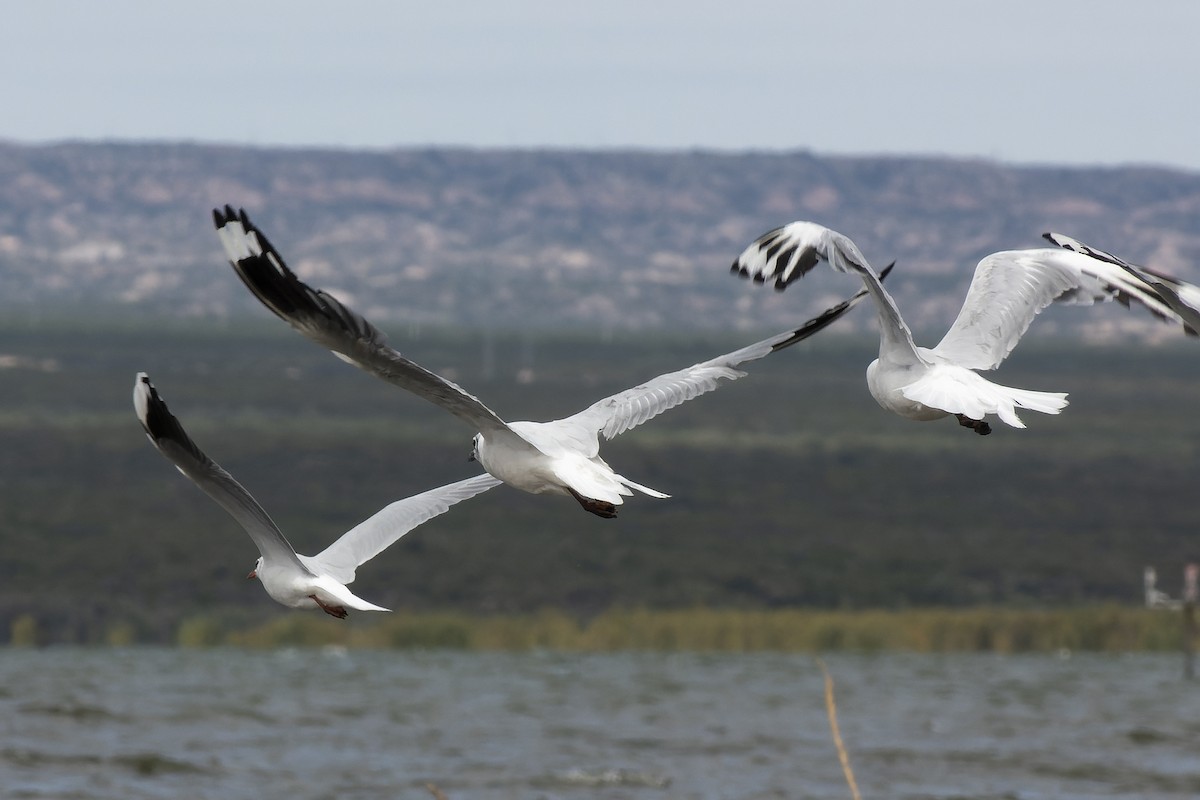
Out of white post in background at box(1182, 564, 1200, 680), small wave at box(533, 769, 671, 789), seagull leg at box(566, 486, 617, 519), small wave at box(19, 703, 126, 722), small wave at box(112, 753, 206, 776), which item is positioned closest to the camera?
seagull leg at box(566, 486, 617, 519)

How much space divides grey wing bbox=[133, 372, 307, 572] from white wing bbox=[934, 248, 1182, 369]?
2580 millimetres

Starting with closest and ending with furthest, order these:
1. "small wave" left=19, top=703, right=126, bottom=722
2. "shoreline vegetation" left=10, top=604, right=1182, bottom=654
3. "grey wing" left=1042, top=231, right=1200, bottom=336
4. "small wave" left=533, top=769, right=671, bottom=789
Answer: "grey wing" left=1042, top=231, right=1200, bottom=336
"small wave" left=533, top=769, right=671, bottom=789
"small wave" left=19, top=703, right=126, bottom=722
"shoreline vegetation" left=10, top=604, right=1182, bottom=654

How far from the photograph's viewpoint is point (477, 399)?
25.0 ft

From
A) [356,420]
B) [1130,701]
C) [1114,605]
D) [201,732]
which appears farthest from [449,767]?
[356,420]

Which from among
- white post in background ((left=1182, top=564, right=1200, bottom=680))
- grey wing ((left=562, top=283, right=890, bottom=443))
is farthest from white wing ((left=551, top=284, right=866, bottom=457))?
white post in background ((left=1182, top=564, right=1200, bottom=680))

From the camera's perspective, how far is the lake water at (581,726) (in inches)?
1398

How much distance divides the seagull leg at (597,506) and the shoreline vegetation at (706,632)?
43.6m

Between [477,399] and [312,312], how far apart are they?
0.68m

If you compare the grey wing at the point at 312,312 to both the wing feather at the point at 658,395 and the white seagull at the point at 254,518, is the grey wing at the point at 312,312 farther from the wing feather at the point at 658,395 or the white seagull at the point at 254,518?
the wing feather at the point at 658,395

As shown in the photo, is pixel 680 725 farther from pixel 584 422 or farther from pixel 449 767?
pixel 584 422

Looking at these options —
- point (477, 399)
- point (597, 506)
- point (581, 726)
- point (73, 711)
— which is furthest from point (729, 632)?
point (477, 399)

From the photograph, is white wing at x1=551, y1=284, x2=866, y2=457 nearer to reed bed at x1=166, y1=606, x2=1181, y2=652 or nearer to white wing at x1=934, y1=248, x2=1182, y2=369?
white wing at x1=934, y1=248, x2=1182, y2=369

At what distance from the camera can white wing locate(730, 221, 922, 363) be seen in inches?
296

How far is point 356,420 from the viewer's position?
9062cm
